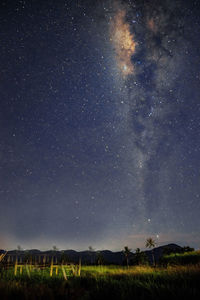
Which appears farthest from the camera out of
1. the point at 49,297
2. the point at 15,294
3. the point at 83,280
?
the point at 83,280

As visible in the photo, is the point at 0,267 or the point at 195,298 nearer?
the point at 195,298

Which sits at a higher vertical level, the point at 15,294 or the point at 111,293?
the point at 15,294

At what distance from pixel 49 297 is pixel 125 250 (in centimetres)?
11312

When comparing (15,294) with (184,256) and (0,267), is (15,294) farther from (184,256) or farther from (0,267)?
(184,256)

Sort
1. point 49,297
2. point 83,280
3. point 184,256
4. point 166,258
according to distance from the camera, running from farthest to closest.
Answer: point 166,258 < point 184,256 < point 83,280 < point 49,297

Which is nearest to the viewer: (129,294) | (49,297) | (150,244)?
(49,297)

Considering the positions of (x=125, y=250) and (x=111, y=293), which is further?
(x=125, y=250)

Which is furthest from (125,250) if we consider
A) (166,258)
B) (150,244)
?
(166,258)

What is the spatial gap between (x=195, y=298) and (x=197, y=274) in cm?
327

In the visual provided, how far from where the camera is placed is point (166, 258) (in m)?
31.4

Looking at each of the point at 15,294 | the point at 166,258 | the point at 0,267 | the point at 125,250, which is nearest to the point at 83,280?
the point at 15,294

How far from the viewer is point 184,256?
28.0m

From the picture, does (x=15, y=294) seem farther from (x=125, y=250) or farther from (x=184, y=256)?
(x=125, y=250)

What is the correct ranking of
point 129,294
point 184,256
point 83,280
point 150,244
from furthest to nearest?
point 150,244
point 184,256
point 83,280
point 129,294
